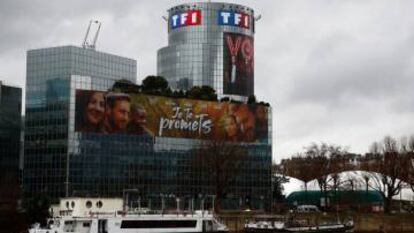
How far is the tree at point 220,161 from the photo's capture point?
147 m

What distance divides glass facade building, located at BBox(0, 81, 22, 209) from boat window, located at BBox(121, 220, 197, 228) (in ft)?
281

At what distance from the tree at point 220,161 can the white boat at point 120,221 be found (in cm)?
4835

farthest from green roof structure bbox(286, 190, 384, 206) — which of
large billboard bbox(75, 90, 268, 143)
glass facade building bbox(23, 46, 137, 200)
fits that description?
glass facade building bbox(23, 46, 137, 200)

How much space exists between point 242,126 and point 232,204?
56.0ft

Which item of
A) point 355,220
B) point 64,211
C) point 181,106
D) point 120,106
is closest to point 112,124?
point 120,106

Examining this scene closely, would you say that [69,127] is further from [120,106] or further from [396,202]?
[396,202]

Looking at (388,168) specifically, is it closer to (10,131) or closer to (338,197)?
(338,197)

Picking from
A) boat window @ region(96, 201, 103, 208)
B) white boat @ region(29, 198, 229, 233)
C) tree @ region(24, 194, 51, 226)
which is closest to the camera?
white boat @ region(29, 198, 229, 233)

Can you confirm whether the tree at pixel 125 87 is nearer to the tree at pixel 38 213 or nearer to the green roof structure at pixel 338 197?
the tree at pixel 38 213

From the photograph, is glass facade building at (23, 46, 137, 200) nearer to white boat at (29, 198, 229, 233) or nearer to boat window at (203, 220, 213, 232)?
white boat at (29, 198, 229, 233)

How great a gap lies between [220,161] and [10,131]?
6551 cm

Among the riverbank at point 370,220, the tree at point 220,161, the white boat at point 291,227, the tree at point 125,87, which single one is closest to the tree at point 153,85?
the tree at point 125,87

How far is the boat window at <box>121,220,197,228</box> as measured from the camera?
90.8 metres

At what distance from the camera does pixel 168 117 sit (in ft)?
522
